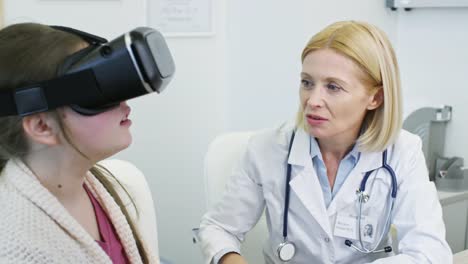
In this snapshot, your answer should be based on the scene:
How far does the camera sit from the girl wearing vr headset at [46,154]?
3.00 feet

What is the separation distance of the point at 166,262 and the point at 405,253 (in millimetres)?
600

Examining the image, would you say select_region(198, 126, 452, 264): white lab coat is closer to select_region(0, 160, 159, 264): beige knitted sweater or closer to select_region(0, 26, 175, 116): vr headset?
select_region(0, 160, 159, 264): beige knitted sweater

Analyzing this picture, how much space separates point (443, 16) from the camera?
2.61m

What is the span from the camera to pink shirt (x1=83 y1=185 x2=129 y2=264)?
3.69ft

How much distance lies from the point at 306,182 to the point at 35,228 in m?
0.77

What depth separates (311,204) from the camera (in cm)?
149

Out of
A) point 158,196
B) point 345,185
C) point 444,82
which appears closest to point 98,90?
point 345,185

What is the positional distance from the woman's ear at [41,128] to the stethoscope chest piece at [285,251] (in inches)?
28.4

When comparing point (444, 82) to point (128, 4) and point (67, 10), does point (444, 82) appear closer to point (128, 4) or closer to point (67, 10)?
point (128, 4)

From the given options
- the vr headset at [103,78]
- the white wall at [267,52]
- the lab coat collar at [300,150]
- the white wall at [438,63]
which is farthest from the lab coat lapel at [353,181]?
the white wall at [438,63]

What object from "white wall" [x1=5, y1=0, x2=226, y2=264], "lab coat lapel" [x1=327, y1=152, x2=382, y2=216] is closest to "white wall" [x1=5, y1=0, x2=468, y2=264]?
"white wall" [x1=5, y1=0, x2=226, y2=264]

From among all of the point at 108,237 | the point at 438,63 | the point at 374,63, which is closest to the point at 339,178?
the point at 374,63

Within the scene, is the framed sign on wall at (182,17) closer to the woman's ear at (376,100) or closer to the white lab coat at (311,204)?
the white lab coat at (311,204)

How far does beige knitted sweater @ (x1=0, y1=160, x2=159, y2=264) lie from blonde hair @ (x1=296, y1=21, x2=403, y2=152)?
77 centimetres
